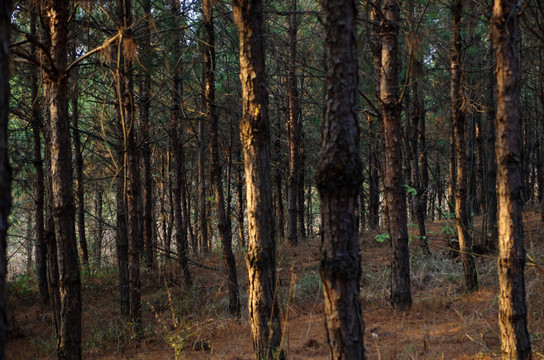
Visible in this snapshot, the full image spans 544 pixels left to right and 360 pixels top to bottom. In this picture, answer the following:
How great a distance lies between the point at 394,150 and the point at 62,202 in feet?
16.5

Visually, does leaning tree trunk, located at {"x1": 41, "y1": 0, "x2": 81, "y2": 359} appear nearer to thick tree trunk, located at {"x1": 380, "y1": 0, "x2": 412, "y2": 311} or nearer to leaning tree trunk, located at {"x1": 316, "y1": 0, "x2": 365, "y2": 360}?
leaning tree trunk, located at {"x1": 316, "y1": 0, "x2": 365, "y2": 360}

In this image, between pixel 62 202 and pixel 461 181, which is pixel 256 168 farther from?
pixel 461 181

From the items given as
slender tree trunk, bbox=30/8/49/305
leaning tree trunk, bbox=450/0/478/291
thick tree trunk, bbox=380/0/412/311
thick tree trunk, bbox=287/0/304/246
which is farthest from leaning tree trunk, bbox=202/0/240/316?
thick tree trunk, bbox=287/0/304/246

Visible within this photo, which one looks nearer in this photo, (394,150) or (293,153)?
(394,150)

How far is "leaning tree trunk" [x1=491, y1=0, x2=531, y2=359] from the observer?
13.1ft

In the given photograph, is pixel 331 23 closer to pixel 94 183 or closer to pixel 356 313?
pixel 356 313

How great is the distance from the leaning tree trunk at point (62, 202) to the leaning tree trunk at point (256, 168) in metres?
2.07

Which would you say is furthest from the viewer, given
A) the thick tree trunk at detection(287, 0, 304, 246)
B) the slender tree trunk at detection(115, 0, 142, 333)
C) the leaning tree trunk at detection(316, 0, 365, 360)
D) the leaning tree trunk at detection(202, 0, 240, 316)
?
the thick tree trunk at detection(287, 0, 304, 246)

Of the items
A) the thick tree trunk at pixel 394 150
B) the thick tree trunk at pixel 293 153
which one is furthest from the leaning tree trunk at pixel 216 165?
the thick tree trunk at pixel 293 153

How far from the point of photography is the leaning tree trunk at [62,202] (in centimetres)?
493

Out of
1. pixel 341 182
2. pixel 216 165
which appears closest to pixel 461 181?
pixel 216 165

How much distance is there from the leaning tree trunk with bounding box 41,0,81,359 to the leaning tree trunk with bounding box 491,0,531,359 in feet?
15.0

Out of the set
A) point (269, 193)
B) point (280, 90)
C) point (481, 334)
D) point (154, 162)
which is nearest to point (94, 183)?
point (154, 162)

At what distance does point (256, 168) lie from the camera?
480 centimetres
